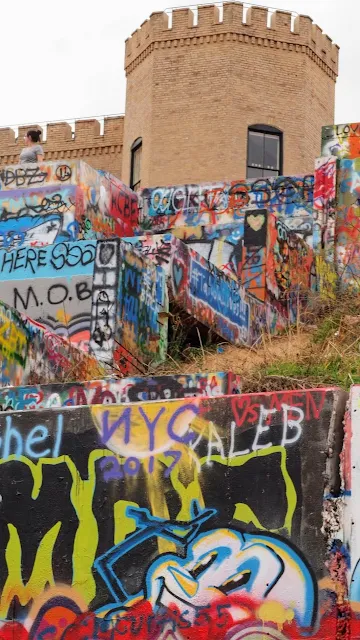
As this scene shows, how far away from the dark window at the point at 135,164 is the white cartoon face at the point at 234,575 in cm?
2839

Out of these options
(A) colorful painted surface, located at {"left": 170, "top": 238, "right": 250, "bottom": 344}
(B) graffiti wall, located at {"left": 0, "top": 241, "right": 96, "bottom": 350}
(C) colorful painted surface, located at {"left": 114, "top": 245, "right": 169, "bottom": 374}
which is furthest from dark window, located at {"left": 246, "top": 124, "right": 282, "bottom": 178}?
(B) graffiti wall, located at {"left": 0, "top": 241, "right": 96, "bottom": 350}

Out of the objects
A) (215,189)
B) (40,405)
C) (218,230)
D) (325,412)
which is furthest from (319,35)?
(325,412)

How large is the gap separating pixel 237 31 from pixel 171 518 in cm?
2986

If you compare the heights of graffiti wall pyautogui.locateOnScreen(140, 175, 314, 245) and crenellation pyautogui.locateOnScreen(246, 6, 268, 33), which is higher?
crenellation pyautogui.locateOnScreen(246, 6, 268, 33)

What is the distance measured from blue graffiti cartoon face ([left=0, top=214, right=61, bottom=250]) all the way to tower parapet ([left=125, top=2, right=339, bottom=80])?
17386 mm

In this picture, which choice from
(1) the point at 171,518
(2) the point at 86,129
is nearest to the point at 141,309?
(1) the point at 171,518

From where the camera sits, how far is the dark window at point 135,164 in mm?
39419

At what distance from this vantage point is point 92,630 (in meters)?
11.2

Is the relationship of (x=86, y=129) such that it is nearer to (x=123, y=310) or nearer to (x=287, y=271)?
(x=287, y=271)

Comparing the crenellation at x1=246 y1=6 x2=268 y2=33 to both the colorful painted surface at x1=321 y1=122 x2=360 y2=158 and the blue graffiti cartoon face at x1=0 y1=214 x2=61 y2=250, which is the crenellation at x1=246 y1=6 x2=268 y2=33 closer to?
the colorful painted surface at x1=321 y1=122 x2=360 y2=158

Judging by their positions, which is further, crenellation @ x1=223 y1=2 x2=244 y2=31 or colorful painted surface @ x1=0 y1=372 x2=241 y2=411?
crenellation @ x1=223 y1=2 x2=244 y2=31

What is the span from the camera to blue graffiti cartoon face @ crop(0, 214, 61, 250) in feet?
76.0

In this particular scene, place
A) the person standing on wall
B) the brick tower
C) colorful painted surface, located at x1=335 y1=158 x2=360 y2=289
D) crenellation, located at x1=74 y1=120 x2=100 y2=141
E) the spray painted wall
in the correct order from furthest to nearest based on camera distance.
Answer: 1. crenellation, located at x1=74 y1=120 x2=100 y2=141
2. the brick tower
3. the person standing on wall
4. colorful painted surface, located at x1=335 y1=158 x2=360 y2=289
5. the spray painted wall

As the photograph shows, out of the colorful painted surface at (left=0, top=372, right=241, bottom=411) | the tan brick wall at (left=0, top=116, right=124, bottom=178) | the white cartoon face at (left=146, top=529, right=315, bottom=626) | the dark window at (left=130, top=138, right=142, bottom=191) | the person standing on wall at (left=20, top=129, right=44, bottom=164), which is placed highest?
the tan brick wall at (left=0, top=116, right=124, bottom=178)
